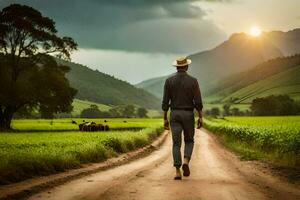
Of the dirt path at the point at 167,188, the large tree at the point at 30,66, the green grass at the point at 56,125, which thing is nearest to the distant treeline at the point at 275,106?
the green grass at the point at 56,125

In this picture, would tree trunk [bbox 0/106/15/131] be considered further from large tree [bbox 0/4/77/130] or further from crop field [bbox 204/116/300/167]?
crop field [bbox 204/116/300/167]

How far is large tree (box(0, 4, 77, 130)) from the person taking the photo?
60062 millimetres

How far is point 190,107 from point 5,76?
51231 mm

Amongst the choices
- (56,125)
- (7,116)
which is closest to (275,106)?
(56,125)

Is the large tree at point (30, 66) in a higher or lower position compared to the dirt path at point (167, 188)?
higher

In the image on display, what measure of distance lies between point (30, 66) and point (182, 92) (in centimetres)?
5258

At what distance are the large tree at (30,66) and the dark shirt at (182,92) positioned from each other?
48.4 meters

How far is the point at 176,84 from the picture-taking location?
1273cm

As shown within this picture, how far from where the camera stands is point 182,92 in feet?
41.6

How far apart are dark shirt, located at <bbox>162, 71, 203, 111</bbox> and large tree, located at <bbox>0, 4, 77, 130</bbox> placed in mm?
48430

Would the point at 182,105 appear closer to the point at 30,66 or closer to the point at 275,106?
the point at 30,66

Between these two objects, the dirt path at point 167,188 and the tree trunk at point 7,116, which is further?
the tree trunk at point 7,116

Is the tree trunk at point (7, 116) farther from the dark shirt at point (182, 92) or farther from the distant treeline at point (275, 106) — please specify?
the distant treeline at point (275, 106)

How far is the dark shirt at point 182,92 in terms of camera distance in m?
12.7
